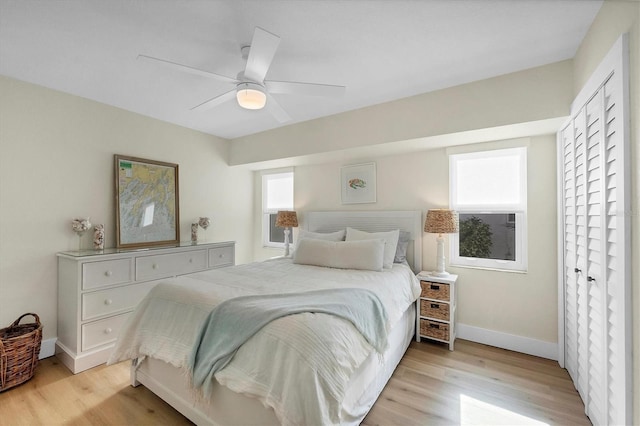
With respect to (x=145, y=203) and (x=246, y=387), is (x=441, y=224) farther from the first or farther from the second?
(x=145, y=203)

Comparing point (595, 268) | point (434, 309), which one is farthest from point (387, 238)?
point (595, 268)

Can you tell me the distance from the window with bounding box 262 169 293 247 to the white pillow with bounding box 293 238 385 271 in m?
1.52

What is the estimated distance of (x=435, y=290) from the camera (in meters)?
2.71

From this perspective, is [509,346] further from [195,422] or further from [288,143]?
[288,143]

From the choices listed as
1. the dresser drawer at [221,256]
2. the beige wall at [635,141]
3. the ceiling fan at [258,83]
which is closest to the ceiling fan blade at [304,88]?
the ceiling fan at [258,83]

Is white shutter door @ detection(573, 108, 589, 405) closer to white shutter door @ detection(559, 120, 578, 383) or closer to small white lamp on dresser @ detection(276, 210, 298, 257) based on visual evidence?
white shutter door @ detection(559, 120, 578, 383)

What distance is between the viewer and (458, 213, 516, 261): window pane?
2.73m

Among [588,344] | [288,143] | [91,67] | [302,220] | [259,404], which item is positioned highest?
[91,67]

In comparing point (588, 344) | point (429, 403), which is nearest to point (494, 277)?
point (588, 344)

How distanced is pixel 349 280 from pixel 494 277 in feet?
5.37

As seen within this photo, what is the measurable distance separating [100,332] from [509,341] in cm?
384

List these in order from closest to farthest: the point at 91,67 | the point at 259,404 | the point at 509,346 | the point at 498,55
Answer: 1. the point at 259,404
2. the point at 498,55
3. the point at 91,67
4. the point at 509,346

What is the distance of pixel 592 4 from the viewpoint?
1.51m

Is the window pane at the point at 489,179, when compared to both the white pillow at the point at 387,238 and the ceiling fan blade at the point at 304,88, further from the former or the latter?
the ceiling fan blade at the point at 304,88
